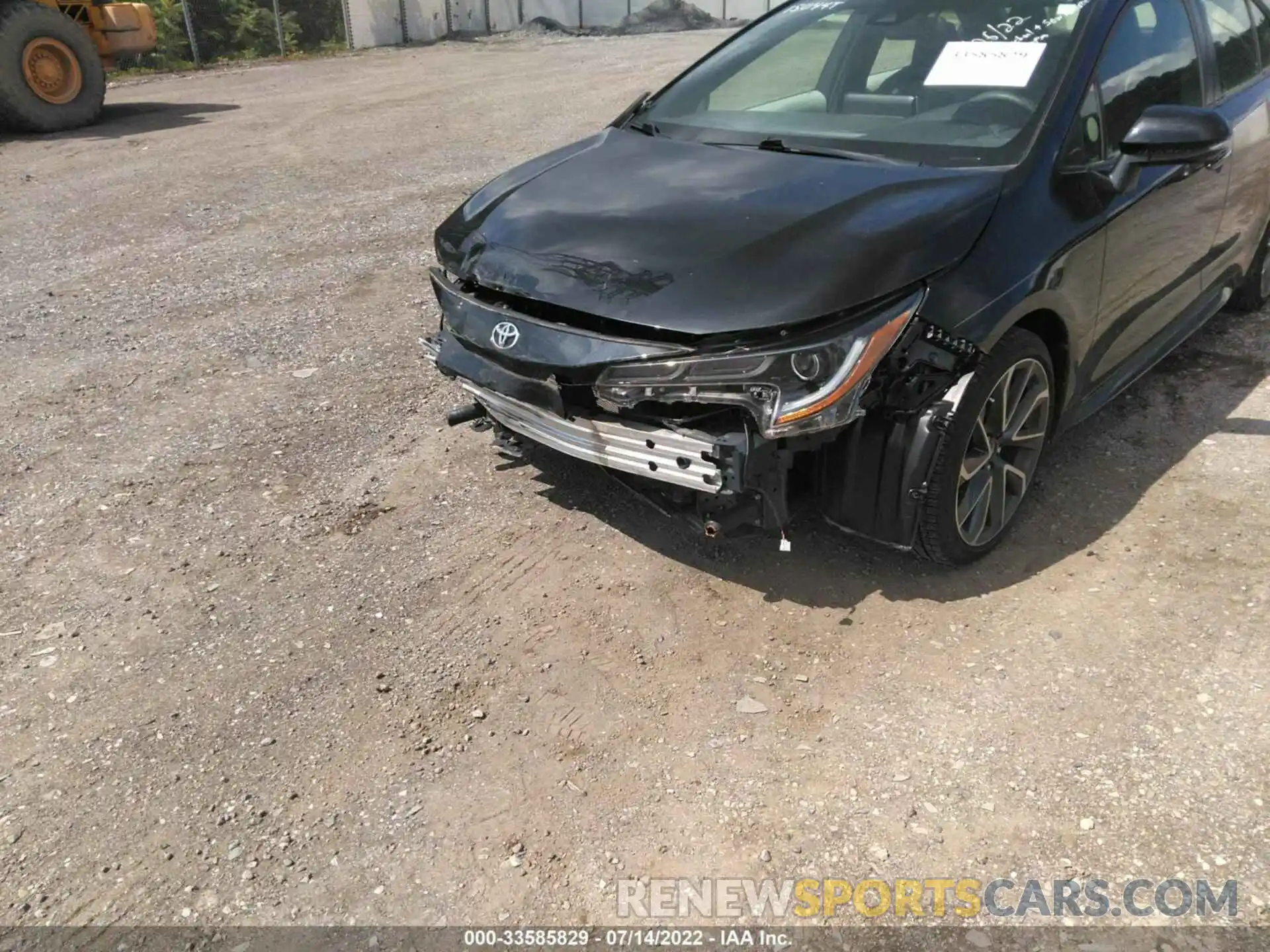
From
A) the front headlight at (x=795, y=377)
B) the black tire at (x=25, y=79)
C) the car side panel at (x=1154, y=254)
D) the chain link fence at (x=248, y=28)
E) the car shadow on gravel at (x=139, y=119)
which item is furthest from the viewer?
the chain link fence at (x=248, y=28)

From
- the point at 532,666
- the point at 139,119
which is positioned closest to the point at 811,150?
the point at 532,666

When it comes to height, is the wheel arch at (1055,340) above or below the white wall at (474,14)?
above

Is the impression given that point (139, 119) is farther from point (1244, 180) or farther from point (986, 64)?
point (1244, 180)

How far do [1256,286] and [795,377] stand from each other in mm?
3864

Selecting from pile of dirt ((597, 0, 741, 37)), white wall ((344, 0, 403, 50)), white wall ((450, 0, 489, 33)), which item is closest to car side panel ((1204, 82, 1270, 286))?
white wall ((344, 0, 403, 50))

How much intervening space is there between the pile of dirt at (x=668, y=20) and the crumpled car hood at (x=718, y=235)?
26.4 metres

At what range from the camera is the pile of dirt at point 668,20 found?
91.9ft

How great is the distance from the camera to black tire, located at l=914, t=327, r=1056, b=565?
288cm

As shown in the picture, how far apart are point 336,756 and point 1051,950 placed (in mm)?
1759

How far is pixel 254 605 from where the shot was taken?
322 centimetres

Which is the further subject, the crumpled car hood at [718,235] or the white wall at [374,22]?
the white wall at [374,22]

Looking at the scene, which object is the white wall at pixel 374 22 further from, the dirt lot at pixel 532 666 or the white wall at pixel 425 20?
the dirt lot at pixel 532 666

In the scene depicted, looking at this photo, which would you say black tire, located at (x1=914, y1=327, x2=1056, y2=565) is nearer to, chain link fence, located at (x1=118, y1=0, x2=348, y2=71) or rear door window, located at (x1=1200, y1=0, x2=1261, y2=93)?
rear door window, located at (x1=1200, y1=0, x2=1261, y2=93)

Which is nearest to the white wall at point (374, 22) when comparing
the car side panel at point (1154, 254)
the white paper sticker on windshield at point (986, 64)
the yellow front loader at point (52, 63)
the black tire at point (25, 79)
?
the yellow front loader at point (52, 63)
